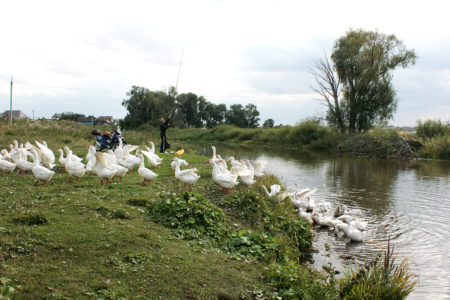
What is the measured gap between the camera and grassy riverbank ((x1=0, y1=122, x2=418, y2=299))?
4.57 meters

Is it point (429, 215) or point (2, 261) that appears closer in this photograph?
point (2, 261)

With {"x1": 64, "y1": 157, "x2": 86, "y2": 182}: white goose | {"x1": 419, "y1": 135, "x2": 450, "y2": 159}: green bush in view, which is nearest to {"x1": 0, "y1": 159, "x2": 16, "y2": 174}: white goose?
{"x1": 64, "y1": 157, "x2": 86, "y2": 182}: white goose

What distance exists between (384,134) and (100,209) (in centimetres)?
3808

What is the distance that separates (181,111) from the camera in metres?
95.4

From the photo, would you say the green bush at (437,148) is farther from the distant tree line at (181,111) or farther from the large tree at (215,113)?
the large tree at (215,113)

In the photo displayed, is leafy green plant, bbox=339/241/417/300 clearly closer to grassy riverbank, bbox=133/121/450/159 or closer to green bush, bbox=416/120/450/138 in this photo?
grassy riverbank, bbox=133/121/450/159

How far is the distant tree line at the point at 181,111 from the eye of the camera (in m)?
77.8

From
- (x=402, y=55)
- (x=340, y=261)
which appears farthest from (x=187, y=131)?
(x=340, y=261)

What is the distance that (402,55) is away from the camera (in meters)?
43.7

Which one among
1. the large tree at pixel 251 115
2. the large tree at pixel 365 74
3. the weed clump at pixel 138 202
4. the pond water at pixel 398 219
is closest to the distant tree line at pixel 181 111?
the large tree at pixel 251 115

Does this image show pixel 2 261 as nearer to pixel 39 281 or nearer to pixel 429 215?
pixel 39 281

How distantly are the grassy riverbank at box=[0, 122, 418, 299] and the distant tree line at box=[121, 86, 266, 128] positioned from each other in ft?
197

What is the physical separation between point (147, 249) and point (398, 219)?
953cm

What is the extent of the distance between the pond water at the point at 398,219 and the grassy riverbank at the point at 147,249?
1.49 m
